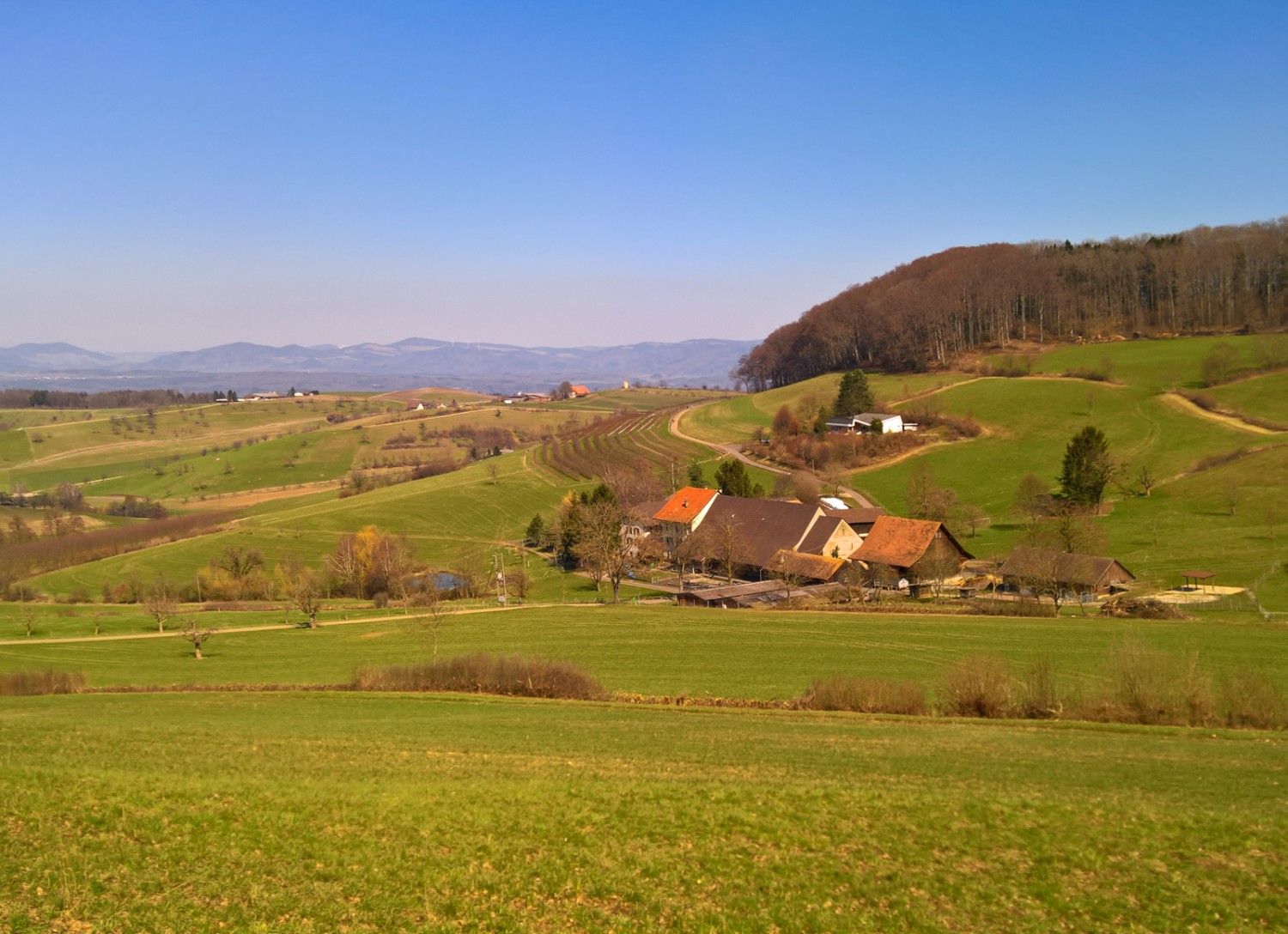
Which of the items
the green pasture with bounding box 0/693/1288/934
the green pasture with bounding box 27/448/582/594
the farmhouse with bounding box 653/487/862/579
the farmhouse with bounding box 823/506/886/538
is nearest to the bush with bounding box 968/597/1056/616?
the farmhouse with bounding box 653/487/862/579

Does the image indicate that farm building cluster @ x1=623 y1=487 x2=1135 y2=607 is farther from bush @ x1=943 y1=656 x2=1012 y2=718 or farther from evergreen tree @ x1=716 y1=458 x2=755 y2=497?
bush @ x1=943 y1=656 x2=1012 y2=718

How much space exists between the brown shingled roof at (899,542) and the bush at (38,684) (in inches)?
1891

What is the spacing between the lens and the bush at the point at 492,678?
29.8m

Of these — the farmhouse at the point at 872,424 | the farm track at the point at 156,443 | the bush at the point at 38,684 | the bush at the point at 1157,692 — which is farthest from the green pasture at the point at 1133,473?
the farm track at the point at 156,443

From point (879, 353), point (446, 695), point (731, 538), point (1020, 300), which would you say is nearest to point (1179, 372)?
point (1020, 300)

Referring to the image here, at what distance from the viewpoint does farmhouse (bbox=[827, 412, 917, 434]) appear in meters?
98.2

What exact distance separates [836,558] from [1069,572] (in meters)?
18.4

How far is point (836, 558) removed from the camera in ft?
210

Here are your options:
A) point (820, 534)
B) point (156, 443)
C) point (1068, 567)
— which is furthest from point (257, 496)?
point (1068, 567)

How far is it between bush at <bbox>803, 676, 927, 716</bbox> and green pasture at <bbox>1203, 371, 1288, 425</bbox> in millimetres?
73946

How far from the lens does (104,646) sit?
44438 millimetres

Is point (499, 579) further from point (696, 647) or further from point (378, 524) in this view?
point (696, 647)

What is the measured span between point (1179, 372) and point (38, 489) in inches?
6204

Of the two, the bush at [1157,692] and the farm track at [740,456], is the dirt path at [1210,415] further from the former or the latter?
the bush at [1157,692]
